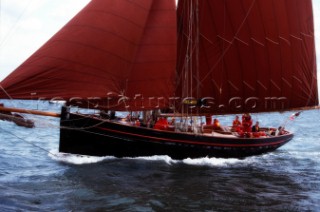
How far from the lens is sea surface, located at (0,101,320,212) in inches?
501

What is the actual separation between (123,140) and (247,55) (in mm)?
10246

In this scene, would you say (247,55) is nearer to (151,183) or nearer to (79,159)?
(79,159)

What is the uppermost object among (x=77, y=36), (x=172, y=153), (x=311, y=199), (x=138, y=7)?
(x=138, y=7)

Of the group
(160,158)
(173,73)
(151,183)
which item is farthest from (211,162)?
(151,183)

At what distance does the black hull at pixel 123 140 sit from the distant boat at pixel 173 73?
0.16 ft

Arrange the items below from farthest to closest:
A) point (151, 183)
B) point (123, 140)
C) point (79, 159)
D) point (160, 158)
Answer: point (160, 158)
point (79, 159)
point (123, 140)
point (151, 183)

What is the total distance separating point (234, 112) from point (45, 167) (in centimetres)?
1217

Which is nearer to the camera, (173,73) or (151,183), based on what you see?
(151,183)

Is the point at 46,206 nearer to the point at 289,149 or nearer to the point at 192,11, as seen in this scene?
the point at 192,11

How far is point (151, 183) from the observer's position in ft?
50.4

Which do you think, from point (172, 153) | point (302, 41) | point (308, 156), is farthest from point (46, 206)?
point (302, 41)

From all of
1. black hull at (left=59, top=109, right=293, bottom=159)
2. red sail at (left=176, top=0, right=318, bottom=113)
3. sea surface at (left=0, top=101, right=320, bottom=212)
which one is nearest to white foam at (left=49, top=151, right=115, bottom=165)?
sea surface at (left=0, top=101, right=320, bottom=212)

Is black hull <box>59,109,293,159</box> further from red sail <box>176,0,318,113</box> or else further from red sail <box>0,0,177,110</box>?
red sail <box>176,0,318,113</box>

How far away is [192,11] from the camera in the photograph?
21.7 meters
